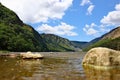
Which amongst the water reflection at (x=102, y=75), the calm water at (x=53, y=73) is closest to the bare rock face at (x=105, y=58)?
the calm water at (x=53, y=73)

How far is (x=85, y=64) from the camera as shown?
45906mm

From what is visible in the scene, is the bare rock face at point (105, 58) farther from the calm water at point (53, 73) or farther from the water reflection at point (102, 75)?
the water reflection at point (102, 75)

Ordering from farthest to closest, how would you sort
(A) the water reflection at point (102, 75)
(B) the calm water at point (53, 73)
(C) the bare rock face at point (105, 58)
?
1. (C) the bare rock face at point (105, 58)
2. (B) the calm water at point (53, 73)
3. (A) the water reflection at point (102, 75)

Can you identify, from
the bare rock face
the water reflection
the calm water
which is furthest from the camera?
the bare rock face

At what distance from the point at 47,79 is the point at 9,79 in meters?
3.54

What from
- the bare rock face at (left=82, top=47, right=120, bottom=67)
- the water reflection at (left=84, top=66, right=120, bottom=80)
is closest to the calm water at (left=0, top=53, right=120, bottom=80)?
the water reflection at (left=84, top=66, right=120, bottom=80)

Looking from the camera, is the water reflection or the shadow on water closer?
the water reflection

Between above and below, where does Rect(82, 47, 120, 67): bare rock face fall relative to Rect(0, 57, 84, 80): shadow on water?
above

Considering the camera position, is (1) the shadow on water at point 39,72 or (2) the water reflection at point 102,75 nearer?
(2) the water reflection at point 102,75

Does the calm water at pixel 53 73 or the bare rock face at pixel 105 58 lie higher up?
the bare rock face at pixel 105 58

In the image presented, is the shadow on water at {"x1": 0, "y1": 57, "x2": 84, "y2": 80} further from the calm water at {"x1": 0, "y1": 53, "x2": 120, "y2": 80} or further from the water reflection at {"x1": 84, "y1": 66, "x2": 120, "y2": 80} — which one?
the water reflection at {"x1": 84, "y1": 66, "x2": 120, "y2": 80}

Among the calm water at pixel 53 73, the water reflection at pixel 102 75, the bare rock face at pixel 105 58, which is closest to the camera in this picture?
the water reflection at pixel 102 75

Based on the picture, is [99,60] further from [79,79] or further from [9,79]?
[9,79]

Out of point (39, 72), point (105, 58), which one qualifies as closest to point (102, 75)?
point (39, 72)
